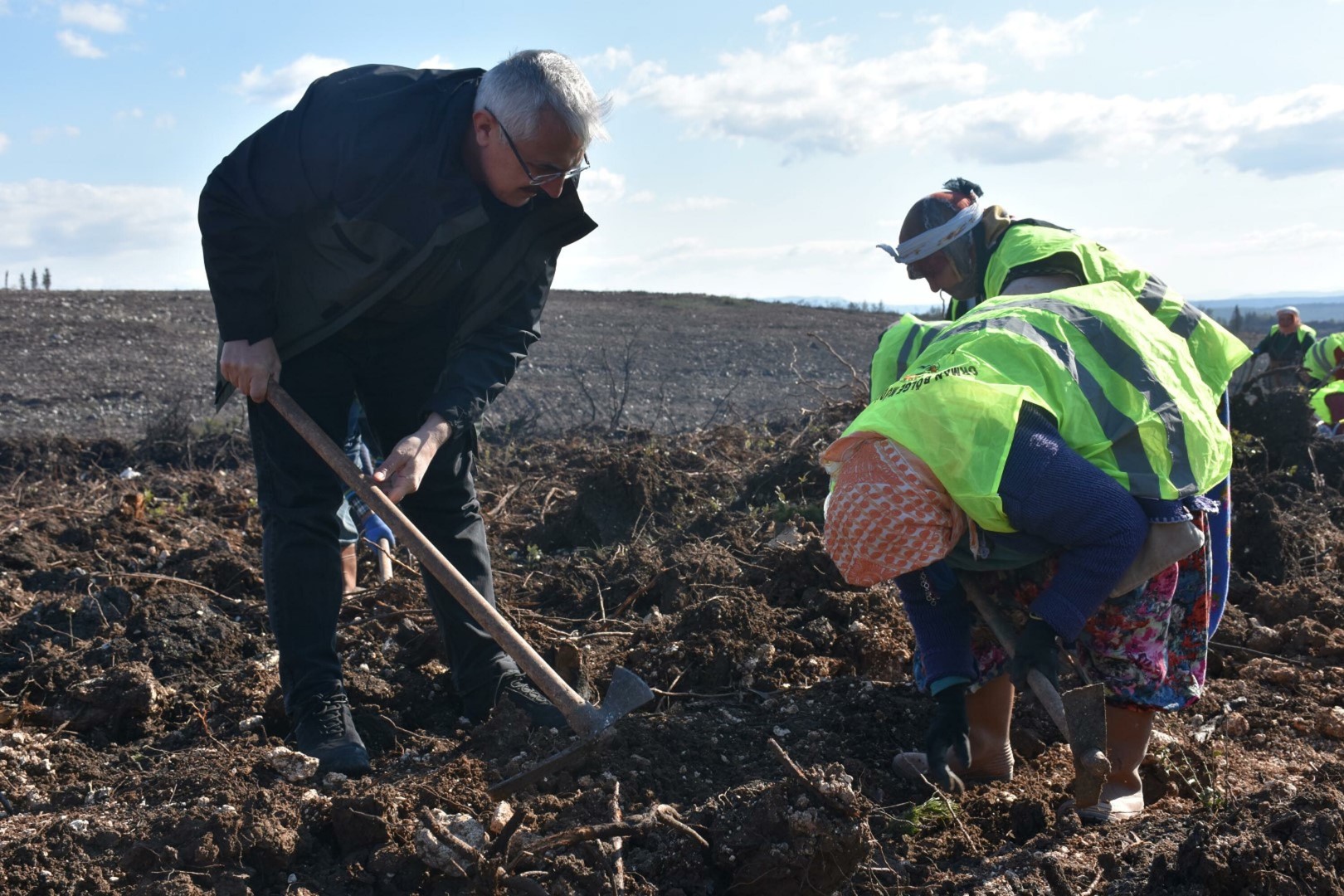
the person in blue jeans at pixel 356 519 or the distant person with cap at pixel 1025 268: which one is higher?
the distant person with cap at pixel 1025 268

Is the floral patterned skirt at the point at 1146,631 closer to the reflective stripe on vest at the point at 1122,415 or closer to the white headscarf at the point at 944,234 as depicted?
the reflective stripe on vest at the point at 1122,415

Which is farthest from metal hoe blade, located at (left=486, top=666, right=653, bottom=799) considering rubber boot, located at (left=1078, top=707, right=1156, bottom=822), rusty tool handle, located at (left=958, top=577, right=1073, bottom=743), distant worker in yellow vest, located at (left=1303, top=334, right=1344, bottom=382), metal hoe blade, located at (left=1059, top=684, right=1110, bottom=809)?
distant worker in yellow vest, located at (left=1303, top=334, right=1344, bottom=382)

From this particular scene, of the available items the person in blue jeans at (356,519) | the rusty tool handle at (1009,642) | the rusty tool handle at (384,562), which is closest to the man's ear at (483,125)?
the person in blue jeans at (356,519)

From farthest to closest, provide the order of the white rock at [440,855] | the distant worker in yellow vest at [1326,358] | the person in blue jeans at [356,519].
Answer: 1. the distant worker in yellow vest at [1326,358]
2. the person in blue jeans at [356,519]
3. the white rock at [440,855]

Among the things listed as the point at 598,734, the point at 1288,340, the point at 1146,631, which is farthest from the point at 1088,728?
the point at 1288,340

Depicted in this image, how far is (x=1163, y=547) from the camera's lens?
104 inches

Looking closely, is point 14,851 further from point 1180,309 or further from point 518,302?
point 1180,309

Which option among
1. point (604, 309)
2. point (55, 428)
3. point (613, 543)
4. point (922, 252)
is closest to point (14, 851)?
point (922, 252)

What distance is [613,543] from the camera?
226 inches

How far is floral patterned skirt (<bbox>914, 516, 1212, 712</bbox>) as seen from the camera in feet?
9.29

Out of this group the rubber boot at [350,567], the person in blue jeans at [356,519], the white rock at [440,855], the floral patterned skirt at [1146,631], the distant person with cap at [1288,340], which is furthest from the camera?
the distant person with cap at [1288,340]

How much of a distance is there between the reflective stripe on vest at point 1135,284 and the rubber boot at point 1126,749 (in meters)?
0.86

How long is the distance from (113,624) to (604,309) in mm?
14889

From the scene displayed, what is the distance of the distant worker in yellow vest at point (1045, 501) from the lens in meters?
2.49
